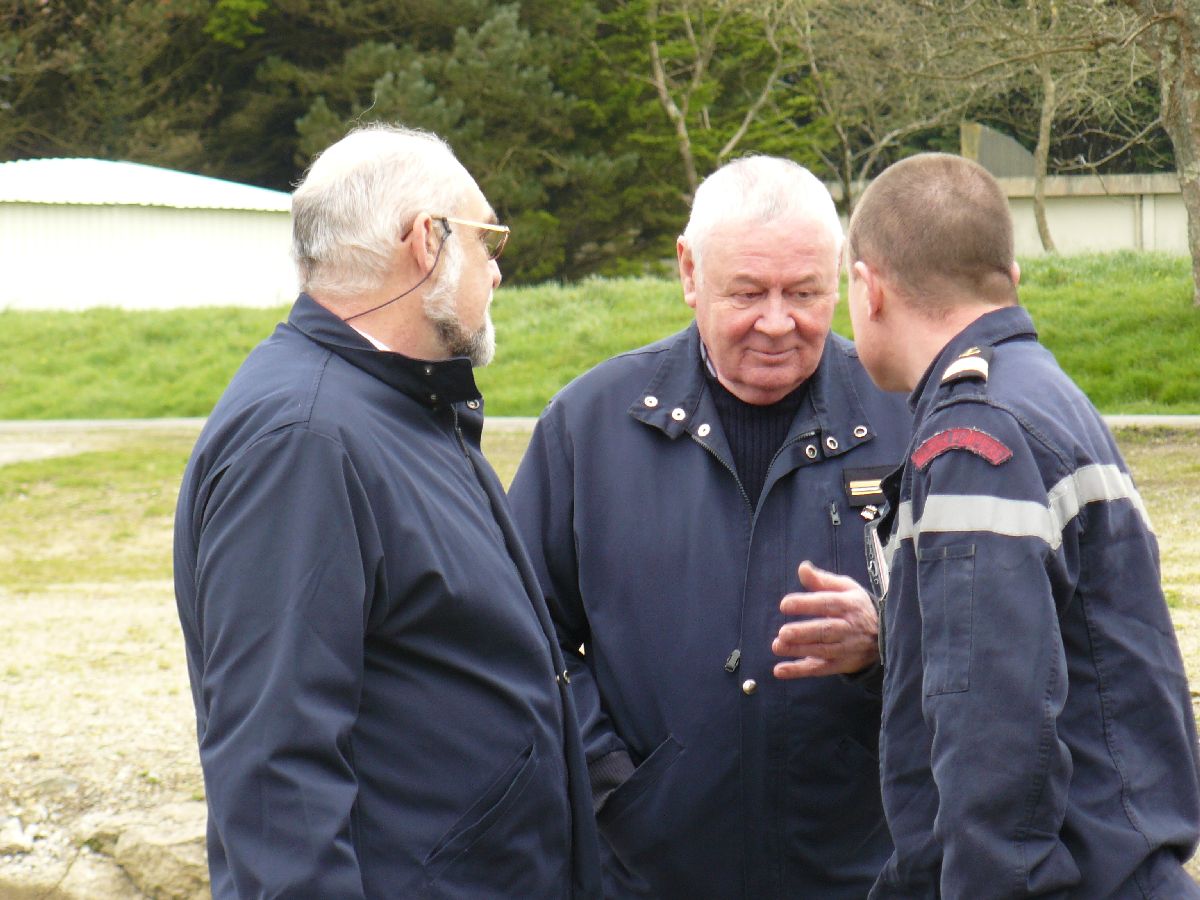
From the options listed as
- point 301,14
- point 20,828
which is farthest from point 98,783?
point 301,14

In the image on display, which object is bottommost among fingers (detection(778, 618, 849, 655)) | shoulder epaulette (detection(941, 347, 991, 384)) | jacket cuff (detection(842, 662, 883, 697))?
jacket cuff (detection(842, 662, 883, 697))

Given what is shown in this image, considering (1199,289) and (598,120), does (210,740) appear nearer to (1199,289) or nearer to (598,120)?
(1199,289)

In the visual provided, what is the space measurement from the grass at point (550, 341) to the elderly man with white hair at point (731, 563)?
1192 centimetres

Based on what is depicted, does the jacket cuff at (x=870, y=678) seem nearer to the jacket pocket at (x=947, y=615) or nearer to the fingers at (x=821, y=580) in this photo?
the fingers at (x=821, y=580)

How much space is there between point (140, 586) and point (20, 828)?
440 cm

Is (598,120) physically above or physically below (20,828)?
above

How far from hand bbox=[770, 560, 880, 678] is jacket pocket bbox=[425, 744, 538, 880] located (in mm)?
548

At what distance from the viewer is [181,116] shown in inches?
1232

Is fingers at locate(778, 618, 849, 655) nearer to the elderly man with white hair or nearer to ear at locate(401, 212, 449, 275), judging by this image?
the elderly man with white hair

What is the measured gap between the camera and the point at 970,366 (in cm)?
210

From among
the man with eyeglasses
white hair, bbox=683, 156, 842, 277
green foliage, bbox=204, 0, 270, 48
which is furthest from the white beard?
green foliage, bbox=204, 0, 270, 48

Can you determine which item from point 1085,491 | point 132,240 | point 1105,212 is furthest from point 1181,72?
point 1105,212

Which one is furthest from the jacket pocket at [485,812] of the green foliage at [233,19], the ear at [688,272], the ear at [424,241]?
the green foliage at [233,19]

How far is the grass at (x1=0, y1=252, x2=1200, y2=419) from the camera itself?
1502 centimetres
